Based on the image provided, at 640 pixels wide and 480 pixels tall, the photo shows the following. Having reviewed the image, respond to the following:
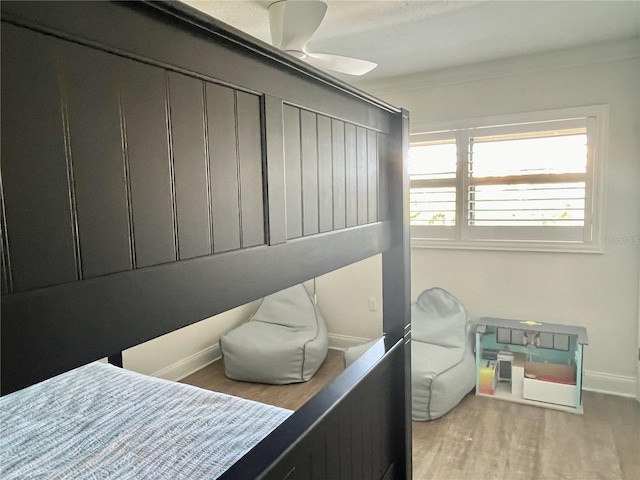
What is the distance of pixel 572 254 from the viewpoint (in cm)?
310

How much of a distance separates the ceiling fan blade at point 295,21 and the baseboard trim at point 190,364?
253cm

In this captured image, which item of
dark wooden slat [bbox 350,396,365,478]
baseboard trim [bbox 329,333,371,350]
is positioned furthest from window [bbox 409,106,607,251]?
dark wooden slat [bbox 350,396,365,478]

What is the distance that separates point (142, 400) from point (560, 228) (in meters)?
2.93

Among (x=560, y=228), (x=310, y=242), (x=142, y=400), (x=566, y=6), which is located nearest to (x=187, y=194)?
(x=310, y=242)

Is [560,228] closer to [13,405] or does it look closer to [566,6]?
[566,6]

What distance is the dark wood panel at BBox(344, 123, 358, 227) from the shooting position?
4.58 feet

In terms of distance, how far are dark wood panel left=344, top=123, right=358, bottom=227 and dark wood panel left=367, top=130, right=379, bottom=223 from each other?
4.7 inches

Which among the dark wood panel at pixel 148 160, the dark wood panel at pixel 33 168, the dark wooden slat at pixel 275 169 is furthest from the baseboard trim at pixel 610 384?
the dark wood panel at pixel 33 168

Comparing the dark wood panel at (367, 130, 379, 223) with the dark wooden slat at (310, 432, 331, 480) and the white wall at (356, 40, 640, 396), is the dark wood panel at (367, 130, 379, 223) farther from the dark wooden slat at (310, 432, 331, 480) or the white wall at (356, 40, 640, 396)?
the white wall at (356, 40, 640, 396)

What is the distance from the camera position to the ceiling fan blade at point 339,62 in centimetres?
199

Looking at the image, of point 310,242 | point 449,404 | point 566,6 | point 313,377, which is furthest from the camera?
point 313,377

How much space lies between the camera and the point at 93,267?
637 millimetres

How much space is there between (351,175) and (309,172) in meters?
0.29

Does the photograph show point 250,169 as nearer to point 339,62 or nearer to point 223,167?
point 223,167
